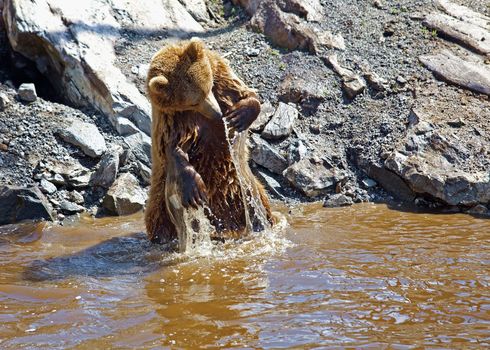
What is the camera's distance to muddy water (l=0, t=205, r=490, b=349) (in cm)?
338

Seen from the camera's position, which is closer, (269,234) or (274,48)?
(269,234)

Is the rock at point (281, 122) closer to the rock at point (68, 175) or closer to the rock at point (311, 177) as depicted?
the rock at point (311, 177)

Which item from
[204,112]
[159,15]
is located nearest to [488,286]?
[204,112]

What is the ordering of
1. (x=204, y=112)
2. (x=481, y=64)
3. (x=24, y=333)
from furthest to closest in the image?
1. (x=481, y=64)
2. (x=204, y=112)
3. (x=24, y=333)

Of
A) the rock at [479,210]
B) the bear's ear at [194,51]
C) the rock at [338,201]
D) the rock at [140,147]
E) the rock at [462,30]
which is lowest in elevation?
the rock at [479,210]

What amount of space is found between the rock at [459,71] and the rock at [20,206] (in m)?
4.66

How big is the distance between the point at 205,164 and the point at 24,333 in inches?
93.5

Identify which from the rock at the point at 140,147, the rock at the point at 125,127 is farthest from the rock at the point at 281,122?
the rock at the point at 125,127

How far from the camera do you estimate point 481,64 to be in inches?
315

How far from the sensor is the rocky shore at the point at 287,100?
6.82 metres

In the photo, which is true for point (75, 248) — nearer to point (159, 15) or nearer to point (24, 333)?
→ point (24, 333)

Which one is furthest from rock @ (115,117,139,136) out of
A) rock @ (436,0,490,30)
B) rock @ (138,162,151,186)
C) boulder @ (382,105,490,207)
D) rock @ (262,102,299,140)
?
rock @ (436,0,490,30)

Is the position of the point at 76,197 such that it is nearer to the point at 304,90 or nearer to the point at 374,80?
the point at 304,90

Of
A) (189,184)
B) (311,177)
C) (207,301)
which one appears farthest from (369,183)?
(207,301)
